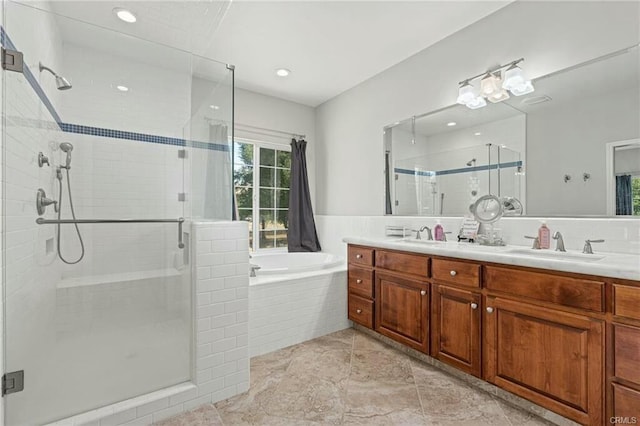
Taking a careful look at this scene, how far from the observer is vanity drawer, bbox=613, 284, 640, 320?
1.25 metres

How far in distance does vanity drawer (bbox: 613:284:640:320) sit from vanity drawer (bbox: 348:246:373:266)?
59.4 inches

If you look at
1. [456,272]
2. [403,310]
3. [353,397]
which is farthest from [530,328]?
[353,397]

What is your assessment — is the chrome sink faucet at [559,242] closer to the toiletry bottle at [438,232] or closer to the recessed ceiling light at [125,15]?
the toiletry bottle at [438,232]

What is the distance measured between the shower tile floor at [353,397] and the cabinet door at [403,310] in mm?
172

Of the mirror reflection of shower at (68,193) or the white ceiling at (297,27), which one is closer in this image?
the mirror reflection of shower at (68,193)

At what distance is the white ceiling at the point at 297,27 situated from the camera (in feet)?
7.16

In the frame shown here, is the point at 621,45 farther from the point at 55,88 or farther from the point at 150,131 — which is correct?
the point at 55,88

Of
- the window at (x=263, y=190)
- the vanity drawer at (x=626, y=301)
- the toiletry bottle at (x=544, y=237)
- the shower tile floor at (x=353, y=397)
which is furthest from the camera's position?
the window at (x=263, y=190)

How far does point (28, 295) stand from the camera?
5.12ft

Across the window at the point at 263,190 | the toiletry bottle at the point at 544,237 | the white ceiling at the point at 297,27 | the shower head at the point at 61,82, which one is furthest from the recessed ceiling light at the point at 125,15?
the toiletry bottle at the point at 544,237

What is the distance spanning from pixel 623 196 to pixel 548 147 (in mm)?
495

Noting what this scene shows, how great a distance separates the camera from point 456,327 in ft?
6.28

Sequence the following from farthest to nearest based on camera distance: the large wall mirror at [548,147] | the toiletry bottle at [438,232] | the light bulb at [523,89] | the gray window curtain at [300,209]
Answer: the gray window curtain at [300,209]
the toiletry bottle at [438,232]
the light bulb at [523,89]
the large wall mirror at [548,147]

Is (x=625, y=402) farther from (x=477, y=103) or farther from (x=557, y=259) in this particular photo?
(x=477, y=103)
